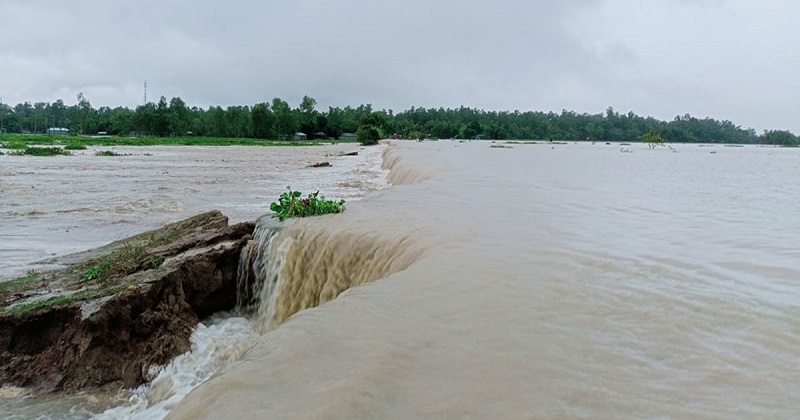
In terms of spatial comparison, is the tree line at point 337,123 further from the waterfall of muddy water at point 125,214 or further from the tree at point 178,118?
the waterfall of muddy water at point 125,214

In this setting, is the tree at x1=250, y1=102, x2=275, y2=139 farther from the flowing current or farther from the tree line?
the flowing current

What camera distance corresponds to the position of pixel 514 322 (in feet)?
15.6

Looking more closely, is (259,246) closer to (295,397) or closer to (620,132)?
(295,397)

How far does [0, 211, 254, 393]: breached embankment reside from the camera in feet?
20.6

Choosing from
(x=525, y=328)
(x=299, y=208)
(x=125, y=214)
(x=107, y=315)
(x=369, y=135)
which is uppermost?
(x=369, y=135)

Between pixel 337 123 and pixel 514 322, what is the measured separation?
5179 inches

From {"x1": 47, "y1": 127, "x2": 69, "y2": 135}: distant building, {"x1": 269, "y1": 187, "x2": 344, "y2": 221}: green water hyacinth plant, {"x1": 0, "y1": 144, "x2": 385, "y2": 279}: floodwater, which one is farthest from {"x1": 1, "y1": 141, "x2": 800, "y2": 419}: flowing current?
{"x1": 47, "y1": 127, "x2": 69, "y2": 135}: distant building

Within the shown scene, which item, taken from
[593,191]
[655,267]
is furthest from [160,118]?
[655,267]

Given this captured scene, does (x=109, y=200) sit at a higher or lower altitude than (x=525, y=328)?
lower

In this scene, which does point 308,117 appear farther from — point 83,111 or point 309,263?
point 309,263

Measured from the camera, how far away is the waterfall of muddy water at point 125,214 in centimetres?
584

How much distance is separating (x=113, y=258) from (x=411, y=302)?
554 cm

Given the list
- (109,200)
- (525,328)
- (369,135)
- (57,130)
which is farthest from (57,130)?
(525,328)

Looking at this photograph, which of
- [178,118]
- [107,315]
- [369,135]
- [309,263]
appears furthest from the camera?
[178,118]
